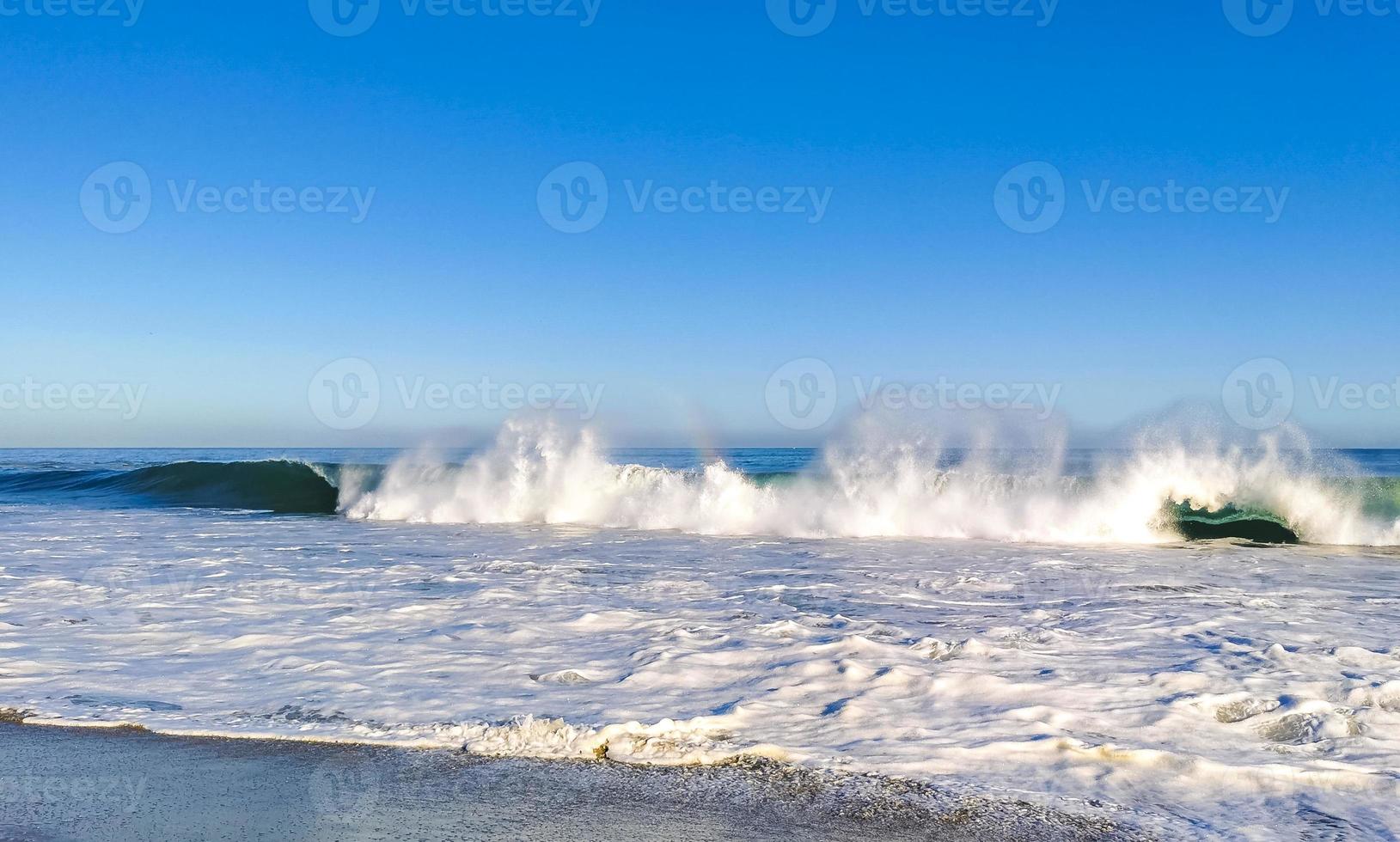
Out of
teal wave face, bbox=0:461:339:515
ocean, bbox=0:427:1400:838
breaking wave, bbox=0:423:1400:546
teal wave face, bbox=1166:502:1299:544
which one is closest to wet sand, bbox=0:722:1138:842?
ocean, bbox=0:427:1400:838

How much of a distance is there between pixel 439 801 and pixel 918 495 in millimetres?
13429

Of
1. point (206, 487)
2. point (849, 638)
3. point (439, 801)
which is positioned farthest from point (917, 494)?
point (206, 487)

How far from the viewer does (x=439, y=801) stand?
341 centimetres

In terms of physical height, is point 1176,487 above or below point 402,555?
above

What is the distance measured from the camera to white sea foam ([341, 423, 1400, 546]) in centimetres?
1467

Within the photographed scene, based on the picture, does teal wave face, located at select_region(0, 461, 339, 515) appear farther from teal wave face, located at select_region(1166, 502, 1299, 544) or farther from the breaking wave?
teal wave face, located at select_region(1166, 502, 1299, 544)

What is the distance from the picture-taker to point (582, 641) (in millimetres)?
6180

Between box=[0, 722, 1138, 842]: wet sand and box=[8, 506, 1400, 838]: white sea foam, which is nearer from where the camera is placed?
box=[0, 722, 1138, 842]: wet sand

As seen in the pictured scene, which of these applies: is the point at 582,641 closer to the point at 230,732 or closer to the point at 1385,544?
the point at 230,732

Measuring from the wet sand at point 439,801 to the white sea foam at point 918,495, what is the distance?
11.3 m

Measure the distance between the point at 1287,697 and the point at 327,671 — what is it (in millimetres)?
5369

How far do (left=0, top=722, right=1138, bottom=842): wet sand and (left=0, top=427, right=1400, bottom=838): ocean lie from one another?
225 millimetres

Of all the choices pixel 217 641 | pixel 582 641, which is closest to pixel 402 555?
pixel 217 641

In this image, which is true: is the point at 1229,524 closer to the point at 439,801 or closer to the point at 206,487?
the point at 439,801
